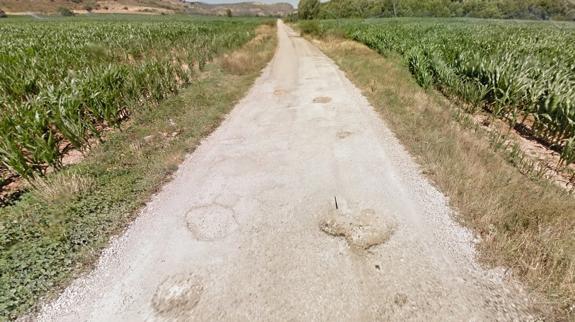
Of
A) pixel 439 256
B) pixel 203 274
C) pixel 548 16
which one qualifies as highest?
pixel 548 16

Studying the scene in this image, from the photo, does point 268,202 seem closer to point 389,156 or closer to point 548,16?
point 389,156

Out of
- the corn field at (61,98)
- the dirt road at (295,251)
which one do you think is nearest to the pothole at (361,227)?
the dirt road at (295,251)

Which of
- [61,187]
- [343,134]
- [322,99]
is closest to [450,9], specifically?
[322,99]

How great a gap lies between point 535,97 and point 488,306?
6374mm

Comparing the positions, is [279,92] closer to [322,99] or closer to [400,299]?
[322,99]

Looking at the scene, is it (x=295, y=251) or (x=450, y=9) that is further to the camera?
(x=450, y=9)

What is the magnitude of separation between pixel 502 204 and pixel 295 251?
2.80 m

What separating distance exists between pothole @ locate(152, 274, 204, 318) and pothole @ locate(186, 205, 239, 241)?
0.59 metres

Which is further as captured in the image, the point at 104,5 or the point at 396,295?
the point at 104,5

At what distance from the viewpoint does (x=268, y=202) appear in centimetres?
374

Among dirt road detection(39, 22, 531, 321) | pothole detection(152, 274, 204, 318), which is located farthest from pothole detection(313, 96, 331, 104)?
pothole detection(152, 274, 204, 318)

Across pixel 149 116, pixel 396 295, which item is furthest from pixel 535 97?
pixel 149 116

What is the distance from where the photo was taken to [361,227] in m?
3.19

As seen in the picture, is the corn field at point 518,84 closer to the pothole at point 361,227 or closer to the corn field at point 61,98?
the pothole at point 361,227
